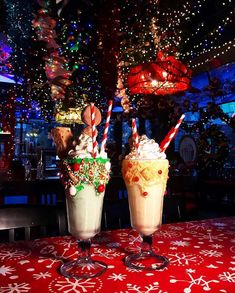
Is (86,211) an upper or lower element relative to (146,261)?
upper

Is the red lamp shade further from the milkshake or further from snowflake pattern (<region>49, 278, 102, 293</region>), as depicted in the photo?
snowflake pattern (<region>49, 278, 102, 293</region>)

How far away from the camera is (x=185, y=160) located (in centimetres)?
579

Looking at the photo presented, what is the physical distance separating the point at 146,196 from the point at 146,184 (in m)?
0.05

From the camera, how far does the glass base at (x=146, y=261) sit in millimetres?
960

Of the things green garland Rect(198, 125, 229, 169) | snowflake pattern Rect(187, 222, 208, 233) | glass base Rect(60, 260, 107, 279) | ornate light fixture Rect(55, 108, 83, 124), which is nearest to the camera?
glass base Rect(60, 260, 107, 279)

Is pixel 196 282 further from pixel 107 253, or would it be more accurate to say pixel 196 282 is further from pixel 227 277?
pixel 107 253

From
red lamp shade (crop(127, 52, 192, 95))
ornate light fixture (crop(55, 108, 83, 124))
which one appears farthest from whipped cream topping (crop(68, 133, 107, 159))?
ornate light fixture (crop(55, 108, 83, 124))

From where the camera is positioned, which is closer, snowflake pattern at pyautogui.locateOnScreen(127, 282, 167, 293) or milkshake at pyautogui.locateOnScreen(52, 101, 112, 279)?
snowflake pattern at pyautogui.locateOnScreen(127, 282, 167, 293)

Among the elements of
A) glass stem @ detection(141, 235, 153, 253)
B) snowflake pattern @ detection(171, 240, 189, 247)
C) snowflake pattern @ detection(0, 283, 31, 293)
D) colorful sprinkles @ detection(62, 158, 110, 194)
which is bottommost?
snowflake pattern @ detection(171, 240, 189, 247)

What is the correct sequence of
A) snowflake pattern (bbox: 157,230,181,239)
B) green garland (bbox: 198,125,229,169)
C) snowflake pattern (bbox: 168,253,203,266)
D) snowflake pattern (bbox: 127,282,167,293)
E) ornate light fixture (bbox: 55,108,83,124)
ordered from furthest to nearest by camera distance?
green garland (bbox: 198,125,229,169) → ornate light fixture (bbox: 55,108,83,124) → snowflake pattern (bbox: 157,230,181,239) → snowflake pattern (bbox: 168,253,203,266) → snowflake pattern (bbox: 127,282,167,293)

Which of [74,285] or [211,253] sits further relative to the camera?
[211,253]

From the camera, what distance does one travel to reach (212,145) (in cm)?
552

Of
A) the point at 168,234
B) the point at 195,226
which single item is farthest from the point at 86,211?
the point at 195,226

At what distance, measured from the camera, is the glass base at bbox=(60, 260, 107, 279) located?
90 cm
